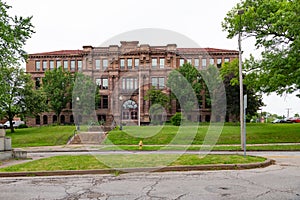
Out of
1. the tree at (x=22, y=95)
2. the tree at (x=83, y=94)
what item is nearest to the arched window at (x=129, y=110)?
the tree at (x=22, y=95)

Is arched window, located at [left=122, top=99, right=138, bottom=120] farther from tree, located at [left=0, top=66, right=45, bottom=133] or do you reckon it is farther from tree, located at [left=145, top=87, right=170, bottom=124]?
tree, located at [left=0, top=66, right=45, bottom=133]

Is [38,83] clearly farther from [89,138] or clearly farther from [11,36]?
[11,36]

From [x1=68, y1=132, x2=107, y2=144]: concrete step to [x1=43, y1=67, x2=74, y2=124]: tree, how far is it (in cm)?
3105

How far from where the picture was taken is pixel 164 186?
8.38 m

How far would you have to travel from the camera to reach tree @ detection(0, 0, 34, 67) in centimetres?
1907

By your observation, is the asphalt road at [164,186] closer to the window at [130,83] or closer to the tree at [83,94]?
the tree at [83,94]

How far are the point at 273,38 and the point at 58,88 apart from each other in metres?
47.4

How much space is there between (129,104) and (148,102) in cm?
442

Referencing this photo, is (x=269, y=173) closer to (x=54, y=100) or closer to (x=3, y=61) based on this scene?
(x=3, y=61)

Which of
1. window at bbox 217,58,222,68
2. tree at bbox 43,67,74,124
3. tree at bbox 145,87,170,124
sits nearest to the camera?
tree at bbox 145,87,170,124

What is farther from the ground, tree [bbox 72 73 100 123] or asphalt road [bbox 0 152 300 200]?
tree [bbox 72 73 100 123]

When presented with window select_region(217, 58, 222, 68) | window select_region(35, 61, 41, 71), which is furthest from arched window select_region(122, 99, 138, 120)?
window select_region(35, 61, 41, 71)

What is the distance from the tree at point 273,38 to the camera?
75.1ft

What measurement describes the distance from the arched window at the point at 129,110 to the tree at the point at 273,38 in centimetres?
2622
